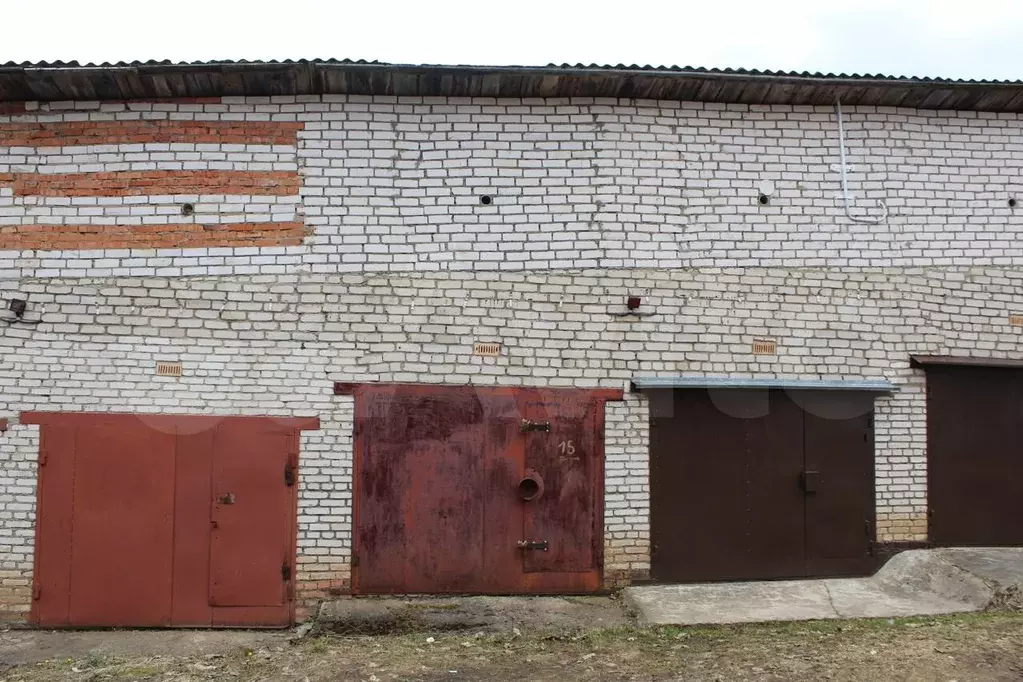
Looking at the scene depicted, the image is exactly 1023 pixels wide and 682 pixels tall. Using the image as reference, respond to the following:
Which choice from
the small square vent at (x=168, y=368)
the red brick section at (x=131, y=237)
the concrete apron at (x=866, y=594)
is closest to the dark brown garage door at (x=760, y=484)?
the concrete apron at (x=866, y=594)

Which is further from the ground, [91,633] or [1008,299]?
[1008,299]

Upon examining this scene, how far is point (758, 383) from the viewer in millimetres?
6664

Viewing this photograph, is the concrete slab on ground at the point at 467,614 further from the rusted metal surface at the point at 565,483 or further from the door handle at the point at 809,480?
the door handle at the point at 809,480

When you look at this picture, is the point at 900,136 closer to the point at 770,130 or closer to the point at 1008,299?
the point at 770,130

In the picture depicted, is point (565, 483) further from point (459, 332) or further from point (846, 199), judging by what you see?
point (846, 199)

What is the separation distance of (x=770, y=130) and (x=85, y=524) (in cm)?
638

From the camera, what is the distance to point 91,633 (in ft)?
20.4

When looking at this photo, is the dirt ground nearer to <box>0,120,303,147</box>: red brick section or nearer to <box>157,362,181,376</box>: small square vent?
<box>157,362,181,376</box>: small square vent

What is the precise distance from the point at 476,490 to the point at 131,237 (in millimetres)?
3395

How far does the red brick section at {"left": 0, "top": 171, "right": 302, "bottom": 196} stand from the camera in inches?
257

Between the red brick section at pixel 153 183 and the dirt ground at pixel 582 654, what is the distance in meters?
3.42

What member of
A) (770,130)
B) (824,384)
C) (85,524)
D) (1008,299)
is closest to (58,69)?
(85,524)

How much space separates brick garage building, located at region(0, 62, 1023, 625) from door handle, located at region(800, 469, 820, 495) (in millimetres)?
19

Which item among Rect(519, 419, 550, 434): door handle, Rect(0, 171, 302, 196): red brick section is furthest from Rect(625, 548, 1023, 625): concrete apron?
Rect(0, 171, 302, 196): red brick section
